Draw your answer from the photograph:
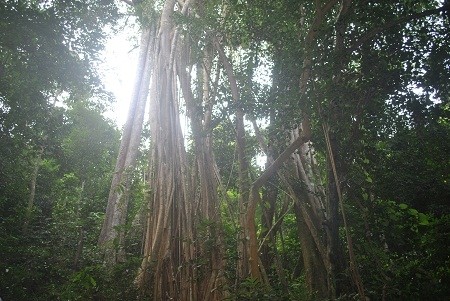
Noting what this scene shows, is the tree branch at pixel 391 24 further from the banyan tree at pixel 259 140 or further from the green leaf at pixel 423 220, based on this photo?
the green leaf at pixel 423 220

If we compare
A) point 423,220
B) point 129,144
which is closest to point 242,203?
point 423,220

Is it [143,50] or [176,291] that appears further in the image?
[143,50]

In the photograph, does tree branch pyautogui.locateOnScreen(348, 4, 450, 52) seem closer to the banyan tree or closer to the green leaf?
the banyan tree

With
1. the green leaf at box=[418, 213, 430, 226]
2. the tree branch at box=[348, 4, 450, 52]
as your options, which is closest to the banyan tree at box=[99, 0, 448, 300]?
the tree branch at box=[348, 4, 450, 52]

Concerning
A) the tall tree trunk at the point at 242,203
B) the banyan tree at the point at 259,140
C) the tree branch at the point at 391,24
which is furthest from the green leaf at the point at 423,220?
the tree branch at the point at 391,24

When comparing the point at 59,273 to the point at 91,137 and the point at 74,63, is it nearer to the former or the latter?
the point at 74,63

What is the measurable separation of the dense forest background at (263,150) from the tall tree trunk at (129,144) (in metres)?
0.04

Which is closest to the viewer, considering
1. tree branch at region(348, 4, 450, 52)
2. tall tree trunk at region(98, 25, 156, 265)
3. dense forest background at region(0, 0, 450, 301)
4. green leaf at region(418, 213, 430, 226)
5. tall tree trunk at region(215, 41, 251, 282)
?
tree branch at region(348, 4, 450, 52)

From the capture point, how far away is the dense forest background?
291 centimetres

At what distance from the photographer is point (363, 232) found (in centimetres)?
370

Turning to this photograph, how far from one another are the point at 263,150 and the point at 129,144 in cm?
302

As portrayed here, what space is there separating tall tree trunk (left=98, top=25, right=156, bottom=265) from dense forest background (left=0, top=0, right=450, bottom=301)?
43 mm

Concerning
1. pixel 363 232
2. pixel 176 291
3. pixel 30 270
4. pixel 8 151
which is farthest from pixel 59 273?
pixel 363 232

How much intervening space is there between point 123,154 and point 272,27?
145 inches
